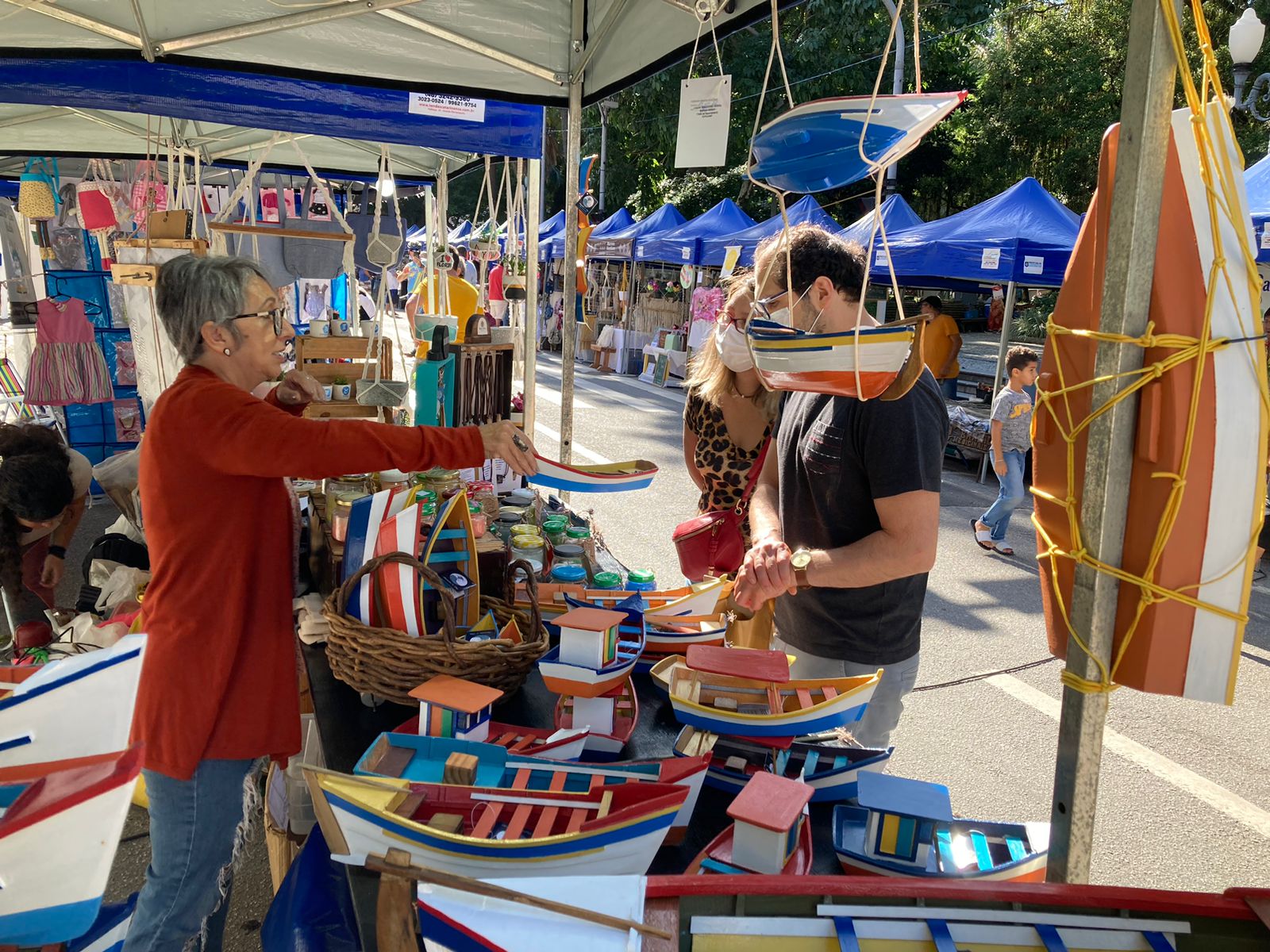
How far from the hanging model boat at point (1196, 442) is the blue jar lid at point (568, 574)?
169 cm

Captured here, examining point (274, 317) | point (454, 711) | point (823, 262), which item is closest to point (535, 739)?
point (454, 711)

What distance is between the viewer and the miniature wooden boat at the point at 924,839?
1.38 m

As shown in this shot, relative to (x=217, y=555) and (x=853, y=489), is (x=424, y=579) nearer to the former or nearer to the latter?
(x=217, y=555)

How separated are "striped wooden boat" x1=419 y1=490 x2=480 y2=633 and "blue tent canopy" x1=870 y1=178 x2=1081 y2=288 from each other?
6.57 metres

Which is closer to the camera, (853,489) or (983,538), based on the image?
(853,489)

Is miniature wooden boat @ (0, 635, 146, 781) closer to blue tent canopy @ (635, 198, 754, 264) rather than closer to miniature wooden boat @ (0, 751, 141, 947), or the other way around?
miniature wooden boat @ (0, 751, 141, 947)

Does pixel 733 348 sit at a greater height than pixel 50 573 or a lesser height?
greater

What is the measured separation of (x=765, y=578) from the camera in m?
1.78

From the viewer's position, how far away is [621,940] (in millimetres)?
952

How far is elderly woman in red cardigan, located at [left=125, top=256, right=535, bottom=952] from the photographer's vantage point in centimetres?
169

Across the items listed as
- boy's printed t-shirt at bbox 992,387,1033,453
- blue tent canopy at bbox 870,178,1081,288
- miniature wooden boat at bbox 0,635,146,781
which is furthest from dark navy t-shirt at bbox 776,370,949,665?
blue tent canopy at bbox 870,178,1081,288

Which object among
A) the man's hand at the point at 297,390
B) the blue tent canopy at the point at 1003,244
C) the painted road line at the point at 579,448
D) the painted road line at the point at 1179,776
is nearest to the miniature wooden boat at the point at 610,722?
the man's hand at the point at 297,390

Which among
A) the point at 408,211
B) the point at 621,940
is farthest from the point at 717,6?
the point at 408,211

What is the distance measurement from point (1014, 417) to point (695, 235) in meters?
8.28
